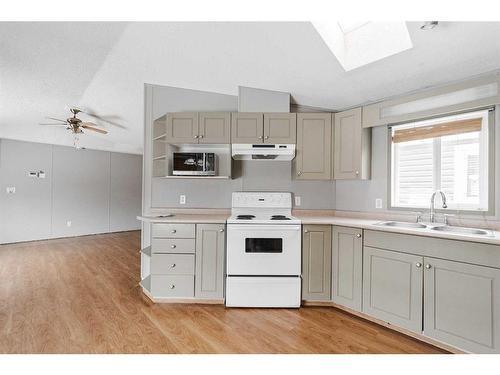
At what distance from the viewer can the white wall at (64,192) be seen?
5.44 m

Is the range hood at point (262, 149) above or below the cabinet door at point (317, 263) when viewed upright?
above

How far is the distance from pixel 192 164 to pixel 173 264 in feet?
3.57

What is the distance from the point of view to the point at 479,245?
1.64m

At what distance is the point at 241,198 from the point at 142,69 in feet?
5.91

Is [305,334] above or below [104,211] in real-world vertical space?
below

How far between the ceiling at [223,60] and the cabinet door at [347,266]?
4.69 feet

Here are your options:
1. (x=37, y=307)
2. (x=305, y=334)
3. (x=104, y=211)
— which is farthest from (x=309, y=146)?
(x=104, y=211)

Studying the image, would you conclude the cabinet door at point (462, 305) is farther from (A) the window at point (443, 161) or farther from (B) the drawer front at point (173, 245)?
(B) the drawer front at point (173, 245)

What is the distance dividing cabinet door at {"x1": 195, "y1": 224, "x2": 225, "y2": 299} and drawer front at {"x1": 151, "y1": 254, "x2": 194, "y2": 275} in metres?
0.08

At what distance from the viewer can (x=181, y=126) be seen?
111 inches

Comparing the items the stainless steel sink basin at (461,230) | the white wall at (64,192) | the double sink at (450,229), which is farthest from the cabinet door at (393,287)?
the white wall at (64,192)

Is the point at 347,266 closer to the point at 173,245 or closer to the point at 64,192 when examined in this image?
the point at 173,245
